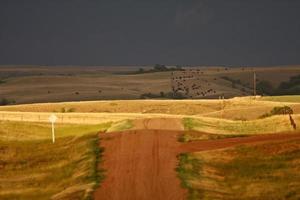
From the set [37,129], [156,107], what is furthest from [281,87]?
[37,129]

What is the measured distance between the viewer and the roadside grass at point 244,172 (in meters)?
28.4

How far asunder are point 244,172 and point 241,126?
19823mm

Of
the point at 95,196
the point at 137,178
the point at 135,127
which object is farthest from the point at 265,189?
the point at 135,127

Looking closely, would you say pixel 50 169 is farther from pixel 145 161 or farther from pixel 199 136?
pixel 199 136

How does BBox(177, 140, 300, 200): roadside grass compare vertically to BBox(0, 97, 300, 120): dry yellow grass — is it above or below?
below

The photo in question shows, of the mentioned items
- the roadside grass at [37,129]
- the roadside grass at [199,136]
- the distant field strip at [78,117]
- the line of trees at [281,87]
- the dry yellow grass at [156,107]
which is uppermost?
the line of trees at [281,87]

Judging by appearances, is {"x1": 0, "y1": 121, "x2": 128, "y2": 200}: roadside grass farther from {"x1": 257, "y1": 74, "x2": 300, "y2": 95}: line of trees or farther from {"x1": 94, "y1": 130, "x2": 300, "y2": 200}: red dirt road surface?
{"x1": 257, "y1": 74, "x2": 300, "y2": 95}: line of trees

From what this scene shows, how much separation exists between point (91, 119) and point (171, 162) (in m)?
33.5

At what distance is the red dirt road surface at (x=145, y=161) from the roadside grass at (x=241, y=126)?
4.38 meters

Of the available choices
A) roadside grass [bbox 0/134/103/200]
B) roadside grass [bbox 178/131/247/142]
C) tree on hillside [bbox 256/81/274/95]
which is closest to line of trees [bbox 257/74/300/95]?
tree on hillside [bbox 256/81/274/95]

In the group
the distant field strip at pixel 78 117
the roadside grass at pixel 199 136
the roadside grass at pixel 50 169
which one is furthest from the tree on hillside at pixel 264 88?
the roadside grass at pixel 199 136

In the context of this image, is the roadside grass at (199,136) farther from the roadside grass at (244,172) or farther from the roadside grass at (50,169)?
the roadside grass at (244,172)

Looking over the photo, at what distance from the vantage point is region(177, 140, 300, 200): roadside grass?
93.0 feet

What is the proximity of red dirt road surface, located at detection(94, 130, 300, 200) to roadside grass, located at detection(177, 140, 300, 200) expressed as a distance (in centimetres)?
59
